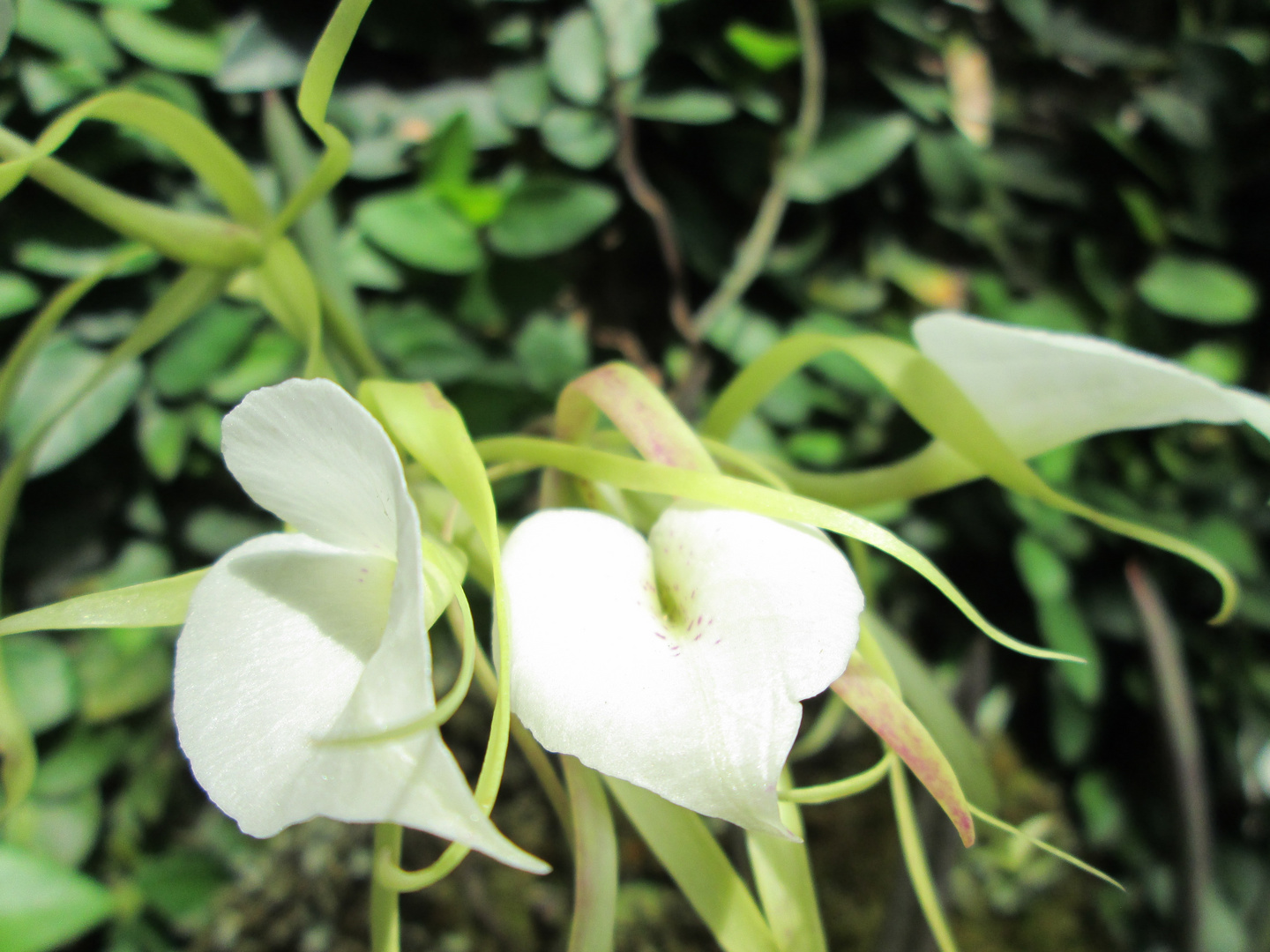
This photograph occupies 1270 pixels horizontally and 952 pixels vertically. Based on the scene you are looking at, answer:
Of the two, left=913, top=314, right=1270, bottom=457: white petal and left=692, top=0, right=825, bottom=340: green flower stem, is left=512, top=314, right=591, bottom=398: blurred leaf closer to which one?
left=692, top=0, right=825, bottom=340: green flower stem

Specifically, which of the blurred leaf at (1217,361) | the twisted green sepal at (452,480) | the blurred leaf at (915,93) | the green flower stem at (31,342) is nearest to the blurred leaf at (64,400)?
the green flower stem at (31,342)

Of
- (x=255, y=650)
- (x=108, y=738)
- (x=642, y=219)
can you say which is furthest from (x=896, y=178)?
(x=108, y=738)

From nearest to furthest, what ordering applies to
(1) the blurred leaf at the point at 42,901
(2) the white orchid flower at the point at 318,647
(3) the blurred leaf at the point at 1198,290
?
(2) the white orchid flower at the point at 318,647 → (1) the blurred leaf at the point at 42,901 → (3) the blurred leaf at the point at 1198,290

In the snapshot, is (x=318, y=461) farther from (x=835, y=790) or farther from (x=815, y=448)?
(x=815, y=448)

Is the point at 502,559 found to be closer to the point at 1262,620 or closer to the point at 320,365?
the point at 320,365

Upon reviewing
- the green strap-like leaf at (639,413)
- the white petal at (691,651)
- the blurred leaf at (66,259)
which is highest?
the green strap-like leaf at (639,413)

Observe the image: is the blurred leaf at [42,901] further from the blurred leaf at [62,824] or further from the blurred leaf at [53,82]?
the blurred leaf at [53,82]
